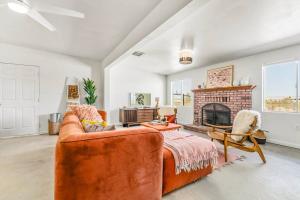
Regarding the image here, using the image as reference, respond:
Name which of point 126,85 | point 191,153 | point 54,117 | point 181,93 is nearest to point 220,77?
point 181,93

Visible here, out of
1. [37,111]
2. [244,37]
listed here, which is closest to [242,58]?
[244,37]

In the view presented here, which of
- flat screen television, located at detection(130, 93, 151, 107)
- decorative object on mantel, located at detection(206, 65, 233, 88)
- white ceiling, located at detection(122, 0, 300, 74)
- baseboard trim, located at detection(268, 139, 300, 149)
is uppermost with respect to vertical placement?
white ceiling, located at detection(122, 0, 300, 74)

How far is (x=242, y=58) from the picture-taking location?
4.22 metres

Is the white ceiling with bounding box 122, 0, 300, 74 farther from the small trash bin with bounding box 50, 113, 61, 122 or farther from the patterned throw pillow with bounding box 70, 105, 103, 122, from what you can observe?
the small trash bin with bounding box 50, 113, 61, 122

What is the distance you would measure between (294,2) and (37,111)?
6011 millimetres

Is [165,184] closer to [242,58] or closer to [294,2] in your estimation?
[294,2]

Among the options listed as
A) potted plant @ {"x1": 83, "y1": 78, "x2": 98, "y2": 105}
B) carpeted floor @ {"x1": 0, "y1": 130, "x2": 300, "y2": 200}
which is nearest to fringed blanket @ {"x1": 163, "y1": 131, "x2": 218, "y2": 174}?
carpeted floor @ {"x1": 0, "y1": 130, "x2": 300, "y2": 200}

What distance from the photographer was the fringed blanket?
1.69 m

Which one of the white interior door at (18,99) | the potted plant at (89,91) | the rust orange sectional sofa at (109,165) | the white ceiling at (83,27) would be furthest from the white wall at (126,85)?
the rust orange sectional sofa at (109,165)

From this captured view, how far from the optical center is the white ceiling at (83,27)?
2160 mm

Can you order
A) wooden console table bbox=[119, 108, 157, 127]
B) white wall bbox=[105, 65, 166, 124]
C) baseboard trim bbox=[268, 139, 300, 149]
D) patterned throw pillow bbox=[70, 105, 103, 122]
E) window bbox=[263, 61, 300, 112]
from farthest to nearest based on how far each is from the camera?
white wall bbox=[105, 65, 166, 124], wooden console table bbox=[119, 108, 157, 127], window bbox=[263, 61, 300, 112], baseboard trim bbox=[268, 139, 300, 149], patterned throw pillow bbox=[70, 105, 103, 122]

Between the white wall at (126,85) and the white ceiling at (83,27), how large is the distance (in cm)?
169

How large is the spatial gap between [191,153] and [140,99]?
4.71 meters

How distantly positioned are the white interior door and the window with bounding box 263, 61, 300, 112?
6.53 metres
